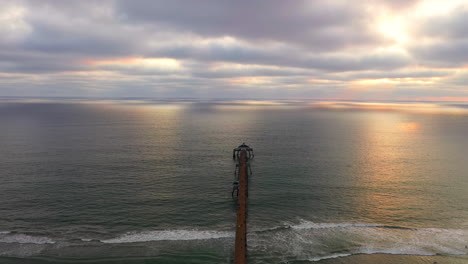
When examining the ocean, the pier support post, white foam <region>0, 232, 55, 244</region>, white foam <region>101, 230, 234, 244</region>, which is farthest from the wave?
white foam <region>0, 232, 55, 244</region>

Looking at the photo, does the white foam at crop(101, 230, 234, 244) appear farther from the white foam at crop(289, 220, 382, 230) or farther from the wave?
the white foam at crop(289, 220, 382, 230)

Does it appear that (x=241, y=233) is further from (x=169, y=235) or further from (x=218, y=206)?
(x=218, y=206)

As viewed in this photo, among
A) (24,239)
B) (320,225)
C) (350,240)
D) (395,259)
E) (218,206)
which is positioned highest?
(218,206)

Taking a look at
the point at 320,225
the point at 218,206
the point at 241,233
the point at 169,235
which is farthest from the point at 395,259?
the point at 169,235

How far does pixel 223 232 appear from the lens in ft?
107

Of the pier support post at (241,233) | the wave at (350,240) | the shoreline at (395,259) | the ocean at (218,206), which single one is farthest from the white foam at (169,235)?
the shoreline at (395,259)

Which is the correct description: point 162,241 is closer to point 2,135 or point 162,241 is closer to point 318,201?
point 318,201

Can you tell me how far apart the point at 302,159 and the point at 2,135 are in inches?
4029

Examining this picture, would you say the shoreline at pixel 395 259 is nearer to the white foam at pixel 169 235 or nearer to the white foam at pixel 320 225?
the white foam at pixel 320 225

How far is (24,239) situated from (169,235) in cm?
1575

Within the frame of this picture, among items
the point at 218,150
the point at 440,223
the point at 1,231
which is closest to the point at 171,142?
the point at 218,150

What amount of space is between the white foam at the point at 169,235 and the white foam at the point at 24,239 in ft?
21.1

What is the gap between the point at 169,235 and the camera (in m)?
31.7

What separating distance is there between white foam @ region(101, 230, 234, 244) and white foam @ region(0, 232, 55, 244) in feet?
21.1
